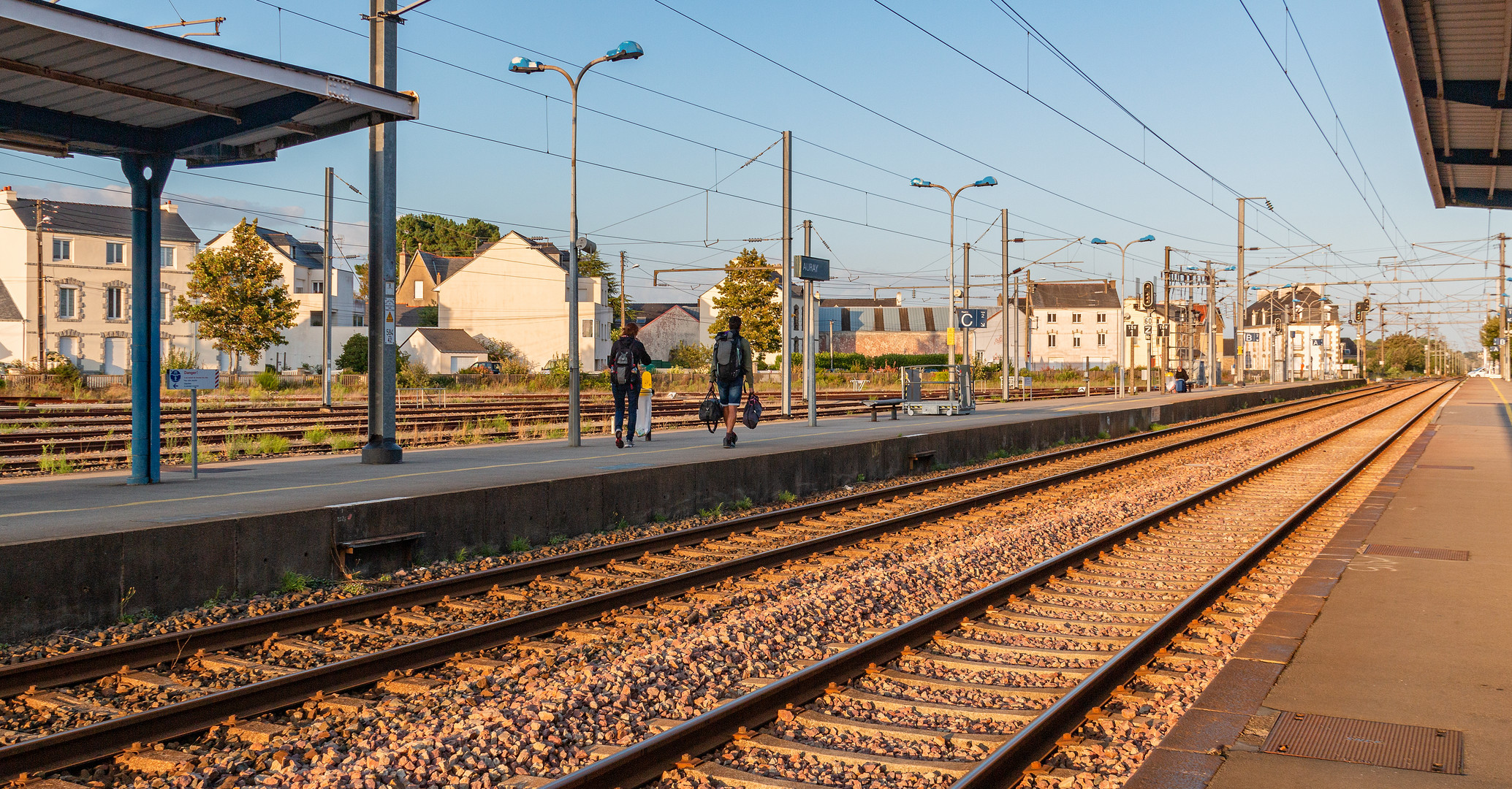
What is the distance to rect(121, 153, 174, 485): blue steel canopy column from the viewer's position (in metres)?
11.5

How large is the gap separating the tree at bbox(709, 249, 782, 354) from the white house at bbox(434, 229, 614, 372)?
8.34m

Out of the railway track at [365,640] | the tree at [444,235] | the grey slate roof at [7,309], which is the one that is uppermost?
the tree at [444,235]

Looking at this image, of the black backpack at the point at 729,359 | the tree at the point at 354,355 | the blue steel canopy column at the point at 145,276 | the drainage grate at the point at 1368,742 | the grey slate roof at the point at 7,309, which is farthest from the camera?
the tree at the point at 354,355

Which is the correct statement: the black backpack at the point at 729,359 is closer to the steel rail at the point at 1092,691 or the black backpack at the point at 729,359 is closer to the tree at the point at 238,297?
the steel rail at the point at 1092,691

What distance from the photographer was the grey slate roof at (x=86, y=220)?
197 ft

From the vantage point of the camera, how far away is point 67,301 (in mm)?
60344

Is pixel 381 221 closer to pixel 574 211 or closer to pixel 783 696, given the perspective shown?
pixel 574 211

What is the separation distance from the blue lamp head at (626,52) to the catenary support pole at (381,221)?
4176 mm

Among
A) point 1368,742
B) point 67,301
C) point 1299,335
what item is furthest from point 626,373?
point 1299,335

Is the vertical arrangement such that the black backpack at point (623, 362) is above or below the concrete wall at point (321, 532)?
above

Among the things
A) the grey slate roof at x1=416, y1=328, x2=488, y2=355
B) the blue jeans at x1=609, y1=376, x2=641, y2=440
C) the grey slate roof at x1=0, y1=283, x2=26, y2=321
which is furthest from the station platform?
the grey slate roof at x1=416, y1=328, x2=488, y2=355

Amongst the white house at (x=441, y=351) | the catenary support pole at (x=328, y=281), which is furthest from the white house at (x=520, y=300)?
the catenary support pole at (x=328, y=281)

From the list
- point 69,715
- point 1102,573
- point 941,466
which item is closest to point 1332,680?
point 1102,573

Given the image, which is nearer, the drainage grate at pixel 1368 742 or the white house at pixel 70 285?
the drainage grate at pixel 1368 742
